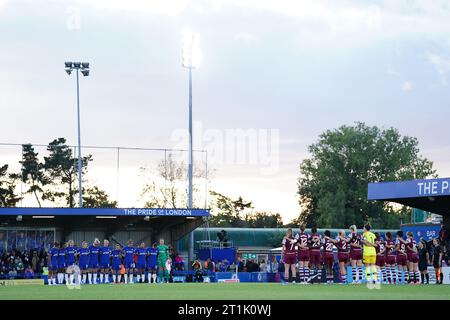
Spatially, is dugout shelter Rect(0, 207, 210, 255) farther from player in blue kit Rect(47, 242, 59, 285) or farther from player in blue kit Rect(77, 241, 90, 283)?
player in blue kit Rect(47, 242, 59, 285)

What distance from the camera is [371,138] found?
342 feet

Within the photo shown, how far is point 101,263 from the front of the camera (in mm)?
40438

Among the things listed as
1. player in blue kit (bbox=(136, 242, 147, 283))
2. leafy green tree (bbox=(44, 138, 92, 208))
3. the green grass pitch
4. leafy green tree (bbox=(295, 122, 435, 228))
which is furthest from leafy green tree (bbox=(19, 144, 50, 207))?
leafy green tree (bbox=(295, 122, 435, 228))

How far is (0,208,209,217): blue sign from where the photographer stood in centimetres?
4341

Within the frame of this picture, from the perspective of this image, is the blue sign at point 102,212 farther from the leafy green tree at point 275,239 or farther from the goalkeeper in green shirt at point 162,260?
the leafy green tree at point 275,239

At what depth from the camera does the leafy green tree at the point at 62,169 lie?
54.3 meters

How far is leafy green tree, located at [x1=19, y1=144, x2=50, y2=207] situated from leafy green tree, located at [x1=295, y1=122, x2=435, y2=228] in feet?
157

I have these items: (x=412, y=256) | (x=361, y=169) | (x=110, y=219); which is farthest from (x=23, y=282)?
(x=361, y=169)

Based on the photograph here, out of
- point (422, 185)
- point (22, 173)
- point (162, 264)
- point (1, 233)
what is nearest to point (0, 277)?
point (1, 233)

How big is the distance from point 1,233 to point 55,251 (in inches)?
304

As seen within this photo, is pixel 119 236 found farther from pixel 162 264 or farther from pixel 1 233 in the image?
pixel 162 264

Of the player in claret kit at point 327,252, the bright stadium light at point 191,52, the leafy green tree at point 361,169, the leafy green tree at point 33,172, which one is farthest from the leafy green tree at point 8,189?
the leafy green tree at point 361,169

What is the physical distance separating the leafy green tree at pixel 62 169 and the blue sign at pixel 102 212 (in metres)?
8.35
